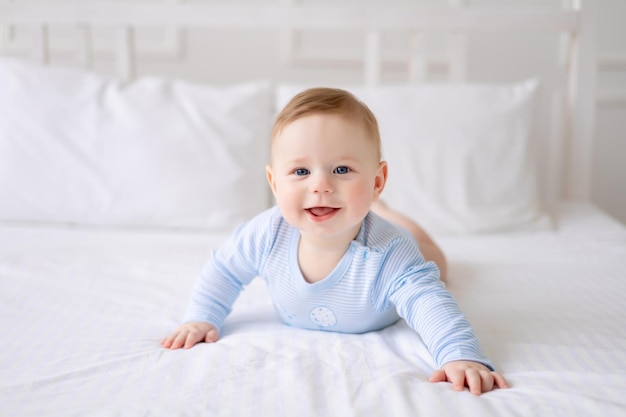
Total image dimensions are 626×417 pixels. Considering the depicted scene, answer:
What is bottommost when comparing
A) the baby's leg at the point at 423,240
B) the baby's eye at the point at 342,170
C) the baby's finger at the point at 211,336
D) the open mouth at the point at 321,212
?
the baby's finger at the point at 211,336

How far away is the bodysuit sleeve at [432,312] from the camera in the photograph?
90 cm

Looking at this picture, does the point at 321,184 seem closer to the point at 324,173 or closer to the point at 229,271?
the point at 324,173

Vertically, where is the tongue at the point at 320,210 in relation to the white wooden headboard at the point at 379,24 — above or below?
below

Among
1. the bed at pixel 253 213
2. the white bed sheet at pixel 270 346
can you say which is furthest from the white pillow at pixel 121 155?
the white bed sheet at pixel 270 346

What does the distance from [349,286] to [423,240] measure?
1.18 ft

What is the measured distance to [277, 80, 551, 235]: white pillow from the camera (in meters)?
1.73

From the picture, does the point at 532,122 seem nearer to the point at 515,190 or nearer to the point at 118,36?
the point at 515,190

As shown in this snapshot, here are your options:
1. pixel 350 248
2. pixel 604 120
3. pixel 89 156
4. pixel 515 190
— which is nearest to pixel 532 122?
pixel 515 190

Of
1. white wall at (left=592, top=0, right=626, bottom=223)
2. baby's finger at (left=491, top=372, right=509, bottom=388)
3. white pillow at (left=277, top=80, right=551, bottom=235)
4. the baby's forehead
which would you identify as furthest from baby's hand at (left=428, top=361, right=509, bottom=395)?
white wall at (left=592, top=0, right=626, bottom=223)

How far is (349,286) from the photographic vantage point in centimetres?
101

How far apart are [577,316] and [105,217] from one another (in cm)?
113

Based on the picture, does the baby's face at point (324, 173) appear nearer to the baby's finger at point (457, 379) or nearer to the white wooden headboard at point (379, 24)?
the baby's finger at point (457, 379)

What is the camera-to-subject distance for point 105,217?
5.64 ft

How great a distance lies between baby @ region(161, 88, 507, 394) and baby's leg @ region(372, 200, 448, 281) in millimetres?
211
